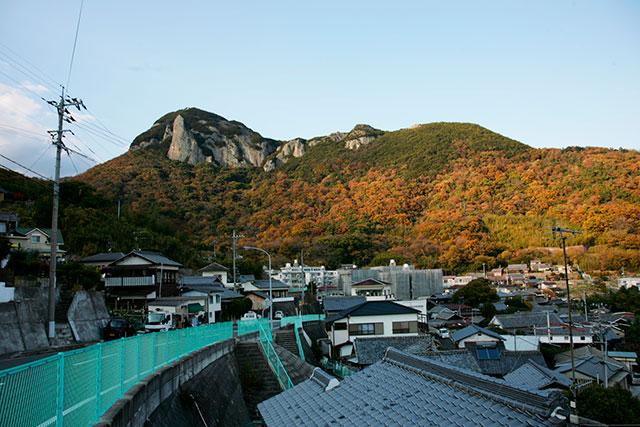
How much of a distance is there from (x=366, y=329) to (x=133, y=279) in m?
14.7

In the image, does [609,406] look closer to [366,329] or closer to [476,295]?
[366,329]

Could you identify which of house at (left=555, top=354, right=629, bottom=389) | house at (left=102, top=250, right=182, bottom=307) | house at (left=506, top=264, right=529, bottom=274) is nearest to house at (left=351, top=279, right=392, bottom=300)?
house at (left=555, top=354, right=629, bottom=389)

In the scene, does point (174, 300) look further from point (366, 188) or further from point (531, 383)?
point (366, 188)

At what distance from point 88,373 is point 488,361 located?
2671 centimetres

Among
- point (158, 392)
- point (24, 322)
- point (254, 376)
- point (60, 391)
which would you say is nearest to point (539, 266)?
point (254, 376)

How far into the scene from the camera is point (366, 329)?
28.8 m

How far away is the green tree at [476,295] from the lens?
52.3m

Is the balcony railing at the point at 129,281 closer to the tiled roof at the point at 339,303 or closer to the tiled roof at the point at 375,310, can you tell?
the tiled roof at the point at 375,310

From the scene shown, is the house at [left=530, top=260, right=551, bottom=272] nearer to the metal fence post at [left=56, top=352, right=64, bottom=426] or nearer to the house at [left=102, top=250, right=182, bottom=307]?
the house at [left=102, top=250, right=182, bottom=307]

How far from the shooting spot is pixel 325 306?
3844cm

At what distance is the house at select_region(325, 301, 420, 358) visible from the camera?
94.2ft

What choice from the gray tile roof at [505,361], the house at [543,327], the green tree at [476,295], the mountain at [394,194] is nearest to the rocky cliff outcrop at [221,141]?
the mountain at [394,194]

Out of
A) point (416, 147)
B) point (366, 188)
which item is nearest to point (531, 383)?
point (366, 188)

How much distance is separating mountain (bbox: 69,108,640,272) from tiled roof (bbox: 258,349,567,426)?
5789cm
